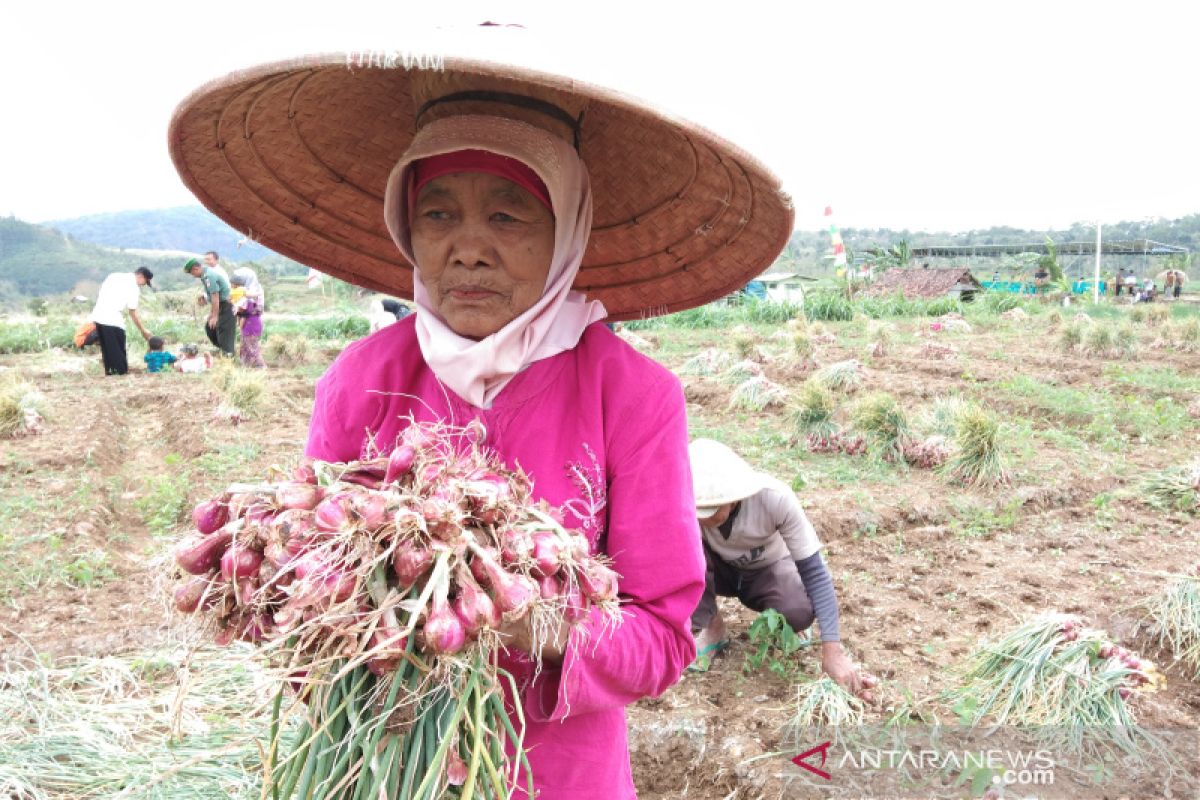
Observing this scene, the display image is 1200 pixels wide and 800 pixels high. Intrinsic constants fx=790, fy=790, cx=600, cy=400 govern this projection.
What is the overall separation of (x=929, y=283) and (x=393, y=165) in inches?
1208

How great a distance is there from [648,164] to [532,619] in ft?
2.95

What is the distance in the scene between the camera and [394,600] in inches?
34.2

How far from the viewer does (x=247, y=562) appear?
93 centimetres

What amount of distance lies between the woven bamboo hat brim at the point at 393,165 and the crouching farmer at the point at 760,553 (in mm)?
1310

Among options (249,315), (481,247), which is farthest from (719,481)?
(249,315)

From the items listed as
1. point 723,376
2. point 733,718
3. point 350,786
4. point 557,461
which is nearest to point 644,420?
point 557,461

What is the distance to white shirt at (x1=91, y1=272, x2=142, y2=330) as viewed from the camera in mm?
10445

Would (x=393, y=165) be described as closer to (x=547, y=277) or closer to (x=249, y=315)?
(x=547, y=277)

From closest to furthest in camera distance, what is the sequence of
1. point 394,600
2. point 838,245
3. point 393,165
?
point 394,600 → point 393,165 → point 838,245

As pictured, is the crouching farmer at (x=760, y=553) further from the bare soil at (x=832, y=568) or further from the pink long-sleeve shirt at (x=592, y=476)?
the pink long-sleeve shirt at (x=592, y=476)

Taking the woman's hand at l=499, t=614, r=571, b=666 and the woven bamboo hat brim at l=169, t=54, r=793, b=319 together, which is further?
the woven bamboo hat brim at l=169, t=54, r=793, b=319

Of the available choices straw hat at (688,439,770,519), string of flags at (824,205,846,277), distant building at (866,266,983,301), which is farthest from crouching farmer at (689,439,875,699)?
distant building at (866,266,983,301)

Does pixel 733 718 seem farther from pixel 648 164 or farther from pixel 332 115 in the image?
pixel 332 115

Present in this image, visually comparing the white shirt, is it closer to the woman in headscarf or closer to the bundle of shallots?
the woman in headscarf
